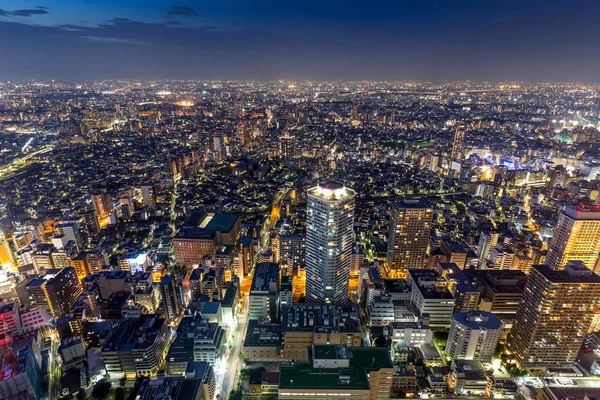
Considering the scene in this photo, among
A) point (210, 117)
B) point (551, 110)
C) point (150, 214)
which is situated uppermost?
point (551, 110)

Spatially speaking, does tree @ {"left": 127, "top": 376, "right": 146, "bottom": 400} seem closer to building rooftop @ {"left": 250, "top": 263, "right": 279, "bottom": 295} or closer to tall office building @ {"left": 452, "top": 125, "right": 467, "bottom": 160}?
building rooftop @ {"left": 250, "top": 263, "right": 279, "bottom": 295}

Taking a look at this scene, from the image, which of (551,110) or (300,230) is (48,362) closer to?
(300,230)

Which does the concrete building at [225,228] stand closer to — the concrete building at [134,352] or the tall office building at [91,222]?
the concrete building at [134,352]

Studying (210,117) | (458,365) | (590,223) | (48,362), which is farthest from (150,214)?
(210,117)

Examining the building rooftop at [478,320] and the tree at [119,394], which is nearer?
the tree at [119,394]

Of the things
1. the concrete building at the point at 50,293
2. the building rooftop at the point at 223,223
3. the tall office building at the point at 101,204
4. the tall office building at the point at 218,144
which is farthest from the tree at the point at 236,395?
the tall office building at the point at 218,144

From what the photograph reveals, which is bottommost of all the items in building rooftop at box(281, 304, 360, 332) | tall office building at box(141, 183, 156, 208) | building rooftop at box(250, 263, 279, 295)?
tall office building at box(141, 183, 156, 208)

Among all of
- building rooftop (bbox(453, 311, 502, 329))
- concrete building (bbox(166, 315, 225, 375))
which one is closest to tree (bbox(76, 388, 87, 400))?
concrete building (bbox(166, 315, 225, 375))
